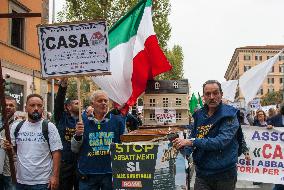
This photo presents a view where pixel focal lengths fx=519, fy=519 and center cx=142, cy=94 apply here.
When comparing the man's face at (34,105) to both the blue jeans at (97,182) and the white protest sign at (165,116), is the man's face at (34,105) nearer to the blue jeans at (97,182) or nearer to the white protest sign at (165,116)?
the blue jeans at (97,182)

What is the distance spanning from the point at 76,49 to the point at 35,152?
1.23 meters

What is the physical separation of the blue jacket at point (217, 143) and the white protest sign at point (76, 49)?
1.28m

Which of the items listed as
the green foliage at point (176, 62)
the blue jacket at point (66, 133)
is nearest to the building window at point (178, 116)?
the blue jacket at point (66, 133)

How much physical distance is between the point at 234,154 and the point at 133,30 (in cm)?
390

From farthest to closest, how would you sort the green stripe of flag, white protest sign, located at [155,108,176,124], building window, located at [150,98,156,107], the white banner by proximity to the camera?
white protest sign, located at [155,108,176,124]
building window, located at [150,98,156,107]
the green stripe of flag
the white banner

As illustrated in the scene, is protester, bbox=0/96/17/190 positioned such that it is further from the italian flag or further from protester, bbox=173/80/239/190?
protester, bbox=173/80/239/190

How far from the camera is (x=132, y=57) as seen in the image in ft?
28.2

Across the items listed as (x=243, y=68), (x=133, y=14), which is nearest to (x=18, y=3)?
(x=133, y=14)

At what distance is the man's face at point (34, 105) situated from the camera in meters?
5.60

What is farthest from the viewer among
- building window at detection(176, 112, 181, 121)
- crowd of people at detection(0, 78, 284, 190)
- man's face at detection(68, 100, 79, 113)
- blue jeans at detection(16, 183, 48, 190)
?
building window at detection(176, 112, 181, 121)

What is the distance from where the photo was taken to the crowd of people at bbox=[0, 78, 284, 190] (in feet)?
17.6

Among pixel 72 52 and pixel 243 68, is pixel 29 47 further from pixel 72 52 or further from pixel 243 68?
pixel 243 68

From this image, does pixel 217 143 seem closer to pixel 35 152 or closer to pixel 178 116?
pixel 35 152

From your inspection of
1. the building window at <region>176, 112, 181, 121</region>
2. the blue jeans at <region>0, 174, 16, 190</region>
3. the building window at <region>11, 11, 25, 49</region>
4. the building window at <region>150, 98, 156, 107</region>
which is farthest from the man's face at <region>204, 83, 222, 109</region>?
the building window at <region>11, 11, 25, 49</region>
